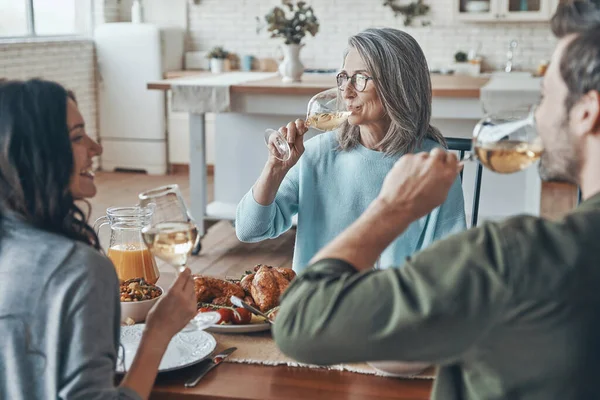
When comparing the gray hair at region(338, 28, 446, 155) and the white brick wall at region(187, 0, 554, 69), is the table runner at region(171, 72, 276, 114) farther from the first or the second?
the white brick wall at region(187, 0, 554, 69)

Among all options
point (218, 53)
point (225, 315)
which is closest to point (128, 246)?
point (225, 315)

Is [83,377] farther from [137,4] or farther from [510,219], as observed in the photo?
[137,4]

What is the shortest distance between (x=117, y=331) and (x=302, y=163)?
1098 mm

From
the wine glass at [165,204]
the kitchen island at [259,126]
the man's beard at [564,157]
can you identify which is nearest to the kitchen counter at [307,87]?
the kitchen island at [259,126]

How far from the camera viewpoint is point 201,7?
795 cm

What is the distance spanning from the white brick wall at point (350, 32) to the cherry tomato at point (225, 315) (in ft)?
20.3

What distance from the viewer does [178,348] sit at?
152 centimetres

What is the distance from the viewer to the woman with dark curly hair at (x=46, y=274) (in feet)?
3.66

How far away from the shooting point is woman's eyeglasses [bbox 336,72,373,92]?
83.8 inches

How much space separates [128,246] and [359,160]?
0.73 m

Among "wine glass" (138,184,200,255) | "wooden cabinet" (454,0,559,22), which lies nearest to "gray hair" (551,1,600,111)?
"wine glass" (138,184,200,255)

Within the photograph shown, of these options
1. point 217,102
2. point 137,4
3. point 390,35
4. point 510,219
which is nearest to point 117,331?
point 510,219

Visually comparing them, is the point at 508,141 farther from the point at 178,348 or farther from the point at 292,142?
the point at 292,142

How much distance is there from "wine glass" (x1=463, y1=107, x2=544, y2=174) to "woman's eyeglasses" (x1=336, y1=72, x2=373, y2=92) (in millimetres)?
837
